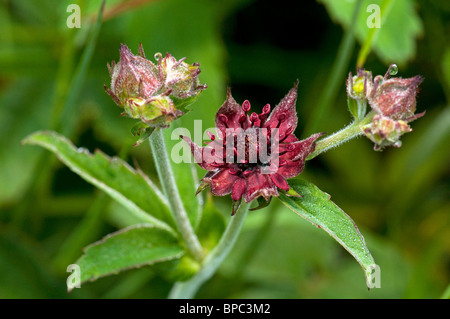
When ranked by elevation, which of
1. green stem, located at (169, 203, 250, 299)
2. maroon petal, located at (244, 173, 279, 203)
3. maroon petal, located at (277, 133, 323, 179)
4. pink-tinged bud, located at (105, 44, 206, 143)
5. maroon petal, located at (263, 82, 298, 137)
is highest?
pink-tinged bud, located at (105, 44, 206, 143)

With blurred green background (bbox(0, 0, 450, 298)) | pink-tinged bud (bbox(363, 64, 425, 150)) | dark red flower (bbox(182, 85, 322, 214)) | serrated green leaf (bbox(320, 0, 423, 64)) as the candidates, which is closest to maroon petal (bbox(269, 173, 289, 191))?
dark red flower (bbox(182, 85, 322, 214))

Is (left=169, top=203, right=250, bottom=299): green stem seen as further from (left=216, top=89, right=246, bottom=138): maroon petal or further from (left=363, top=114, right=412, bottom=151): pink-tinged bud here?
(left=363, top=114, right=412, bottom=151): pink-tinged bud

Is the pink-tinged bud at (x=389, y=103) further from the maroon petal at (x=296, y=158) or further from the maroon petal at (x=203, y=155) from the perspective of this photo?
the maroon petal at (x=203, y=155)

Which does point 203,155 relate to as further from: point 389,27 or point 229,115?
point 389,27

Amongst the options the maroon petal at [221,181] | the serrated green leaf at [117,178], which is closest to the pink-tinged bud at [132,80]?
the maroon petal at [221,181]

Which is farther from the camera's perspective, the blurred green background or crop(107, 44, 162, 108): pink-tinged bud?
the blurred green background

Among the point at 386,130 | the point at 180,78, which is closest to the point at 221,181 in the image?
the point at 180,78

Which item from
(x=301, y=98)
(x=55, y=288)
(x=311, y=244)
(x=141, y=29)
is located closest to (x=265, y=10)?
(x=301, y=98)
